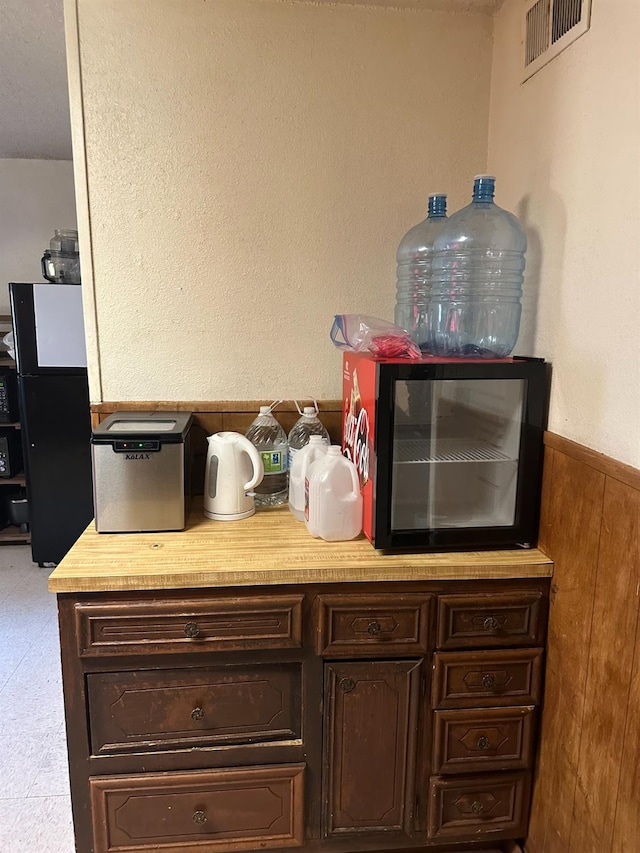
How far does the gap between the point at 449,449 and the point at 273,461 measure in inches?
19.9

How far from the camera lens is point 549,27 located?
54.5 inches

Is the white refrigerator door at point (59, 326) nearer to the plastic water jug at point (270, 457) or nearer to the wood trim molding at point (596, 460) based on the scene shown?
the plastic water jug at point (270, 457)

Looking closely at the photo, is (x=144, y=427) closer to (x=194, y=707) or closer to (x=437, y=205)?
(x=194, y=707)

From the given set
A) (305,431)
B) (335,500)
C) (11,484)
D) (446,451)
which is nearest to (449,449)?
(446,451)

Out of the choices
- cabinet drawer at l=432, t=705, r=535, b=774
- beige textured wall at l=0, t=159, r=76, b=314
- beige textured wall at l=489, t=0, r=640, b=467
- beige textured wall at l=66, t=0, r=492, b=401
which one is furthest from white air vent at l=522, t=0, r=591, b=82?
beige textured wall at l=0, t=159, r=76, b=314

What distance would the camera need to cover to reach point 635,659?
Answer: 1.07m

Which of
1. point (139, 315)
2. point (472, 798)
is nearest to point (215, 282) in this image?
point (139, 315)

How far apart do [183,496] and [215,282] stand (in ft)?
2.10

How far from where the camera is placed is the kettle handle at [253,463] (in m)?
1.55

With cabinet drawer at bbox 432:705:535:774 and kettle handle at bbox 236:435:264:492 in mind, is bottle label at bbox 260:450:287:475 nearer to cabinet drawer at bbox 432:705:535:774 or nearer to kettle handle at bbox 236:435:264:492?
kettle handle at bbox 236:435:264:492

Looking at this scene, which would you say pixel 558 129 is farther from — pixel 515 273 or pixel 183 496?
pixel 183 496

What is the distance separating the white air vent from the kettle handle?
1.18 m

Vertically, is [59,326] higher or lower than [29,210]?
lower

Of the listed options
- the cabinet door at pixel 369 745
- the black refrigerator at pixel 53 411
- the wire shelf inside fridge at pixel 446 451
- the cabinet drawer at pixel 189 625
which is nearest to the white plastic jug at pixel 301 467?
the wire shelf inside fridge at pixel 446 451
